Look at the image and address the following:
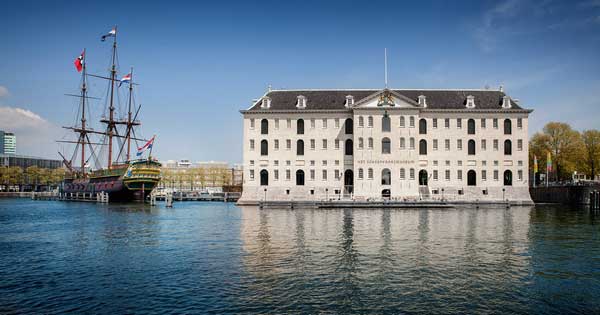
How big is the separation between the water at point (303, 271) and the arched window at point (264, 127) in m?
35.6

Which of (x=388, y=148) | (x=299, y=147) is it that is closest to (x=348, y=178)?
(x=388, y=148)

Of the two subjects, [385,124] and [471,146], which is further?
[471,146]

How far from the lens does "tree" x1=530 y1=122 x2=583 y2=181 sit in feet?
264

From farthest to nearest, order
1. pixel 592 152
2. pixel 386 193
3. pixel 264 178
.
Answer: pixel 592 152, pixel 264 178, pixel 386 193

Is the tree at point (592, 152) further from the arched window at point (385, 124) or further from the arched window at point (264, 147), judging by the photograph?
the arched window at point (264, 147)

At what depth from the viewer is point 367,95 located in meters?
70.3

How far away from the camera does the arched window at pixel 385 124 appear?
65188mm

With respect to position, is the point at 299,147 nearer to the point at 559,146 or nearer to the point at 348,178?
the point at 348,178

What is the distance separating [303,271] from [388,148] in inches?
1900

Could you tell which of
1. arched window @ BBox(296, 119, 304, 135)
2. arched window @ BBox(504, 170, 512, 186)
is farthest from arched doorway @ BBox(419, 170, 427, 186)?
arched window @ BBox(296, 119, 304, 135)

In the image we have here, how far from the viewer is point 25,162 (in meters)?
187

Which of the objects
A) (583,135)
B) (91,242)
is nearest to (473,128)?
(583,135)

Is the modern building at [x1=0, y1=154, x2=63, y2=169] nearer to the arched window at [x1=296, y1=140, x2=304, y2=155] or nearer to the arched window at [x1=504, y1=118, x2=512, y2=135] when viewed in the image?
the arched window at [x1=296, y1=140, x2=304, y2=155]

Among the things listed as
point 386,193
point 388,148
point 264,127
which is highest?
point 264,127
